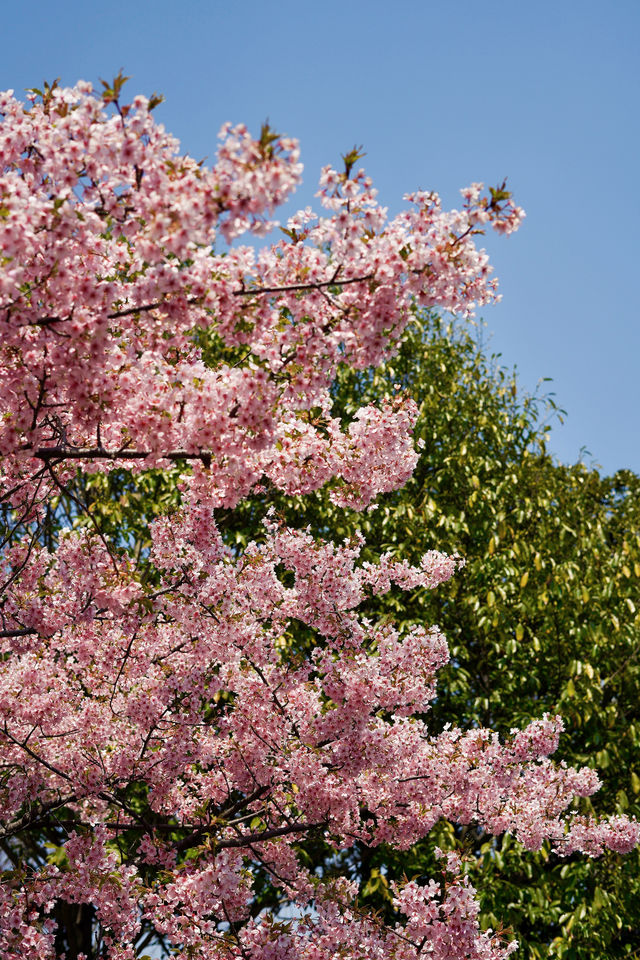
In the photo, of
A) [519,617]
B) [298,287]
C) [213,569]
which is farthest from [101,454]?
[519,617]

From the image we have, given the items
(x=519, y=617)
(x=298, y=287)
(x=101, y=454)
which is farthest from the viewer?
(x=519, y=617)

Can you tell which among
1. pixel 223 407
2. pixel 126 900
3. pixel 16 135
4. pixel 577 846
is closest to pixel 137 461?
pixel 223 407

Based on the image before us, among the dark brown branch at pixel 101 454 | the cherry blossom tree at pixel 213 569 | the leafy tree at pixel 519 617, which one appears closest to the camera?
the cherry blossom tree at pixel 213 569

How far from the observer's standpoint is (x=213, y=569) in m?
5.91

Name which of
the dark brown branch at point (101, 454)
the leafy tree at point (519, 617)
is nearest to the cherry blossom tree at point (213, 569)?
the dark brown branch at point (101, 454)

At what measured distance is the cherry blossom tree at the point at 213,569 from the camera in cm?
374

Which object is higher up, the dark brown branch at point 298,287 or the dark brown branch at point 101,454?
the dark brown branch at point 298,287

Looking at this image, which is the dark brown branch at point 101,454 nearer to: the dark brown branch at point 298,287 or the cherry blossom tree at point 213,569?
the cherry blossom tree at point 213,569

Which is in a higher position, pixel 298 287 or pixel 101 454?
pixel 298 287

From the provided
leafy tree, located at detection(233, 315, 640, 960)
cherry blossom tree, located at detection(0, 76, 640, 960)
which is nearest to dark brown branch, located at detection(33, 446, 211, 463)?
cherry blossom tree, located at detection(0, 76, 640, 960)

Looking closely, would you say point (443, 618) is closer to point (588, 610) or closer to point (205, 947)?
point (588, 610)

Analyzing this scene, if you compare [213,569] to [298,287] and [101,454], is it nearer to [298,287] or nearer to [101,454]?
[101,454]

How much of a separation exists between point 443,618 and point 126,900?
5149 millimetres

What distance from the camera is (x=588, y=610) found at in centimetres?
962
